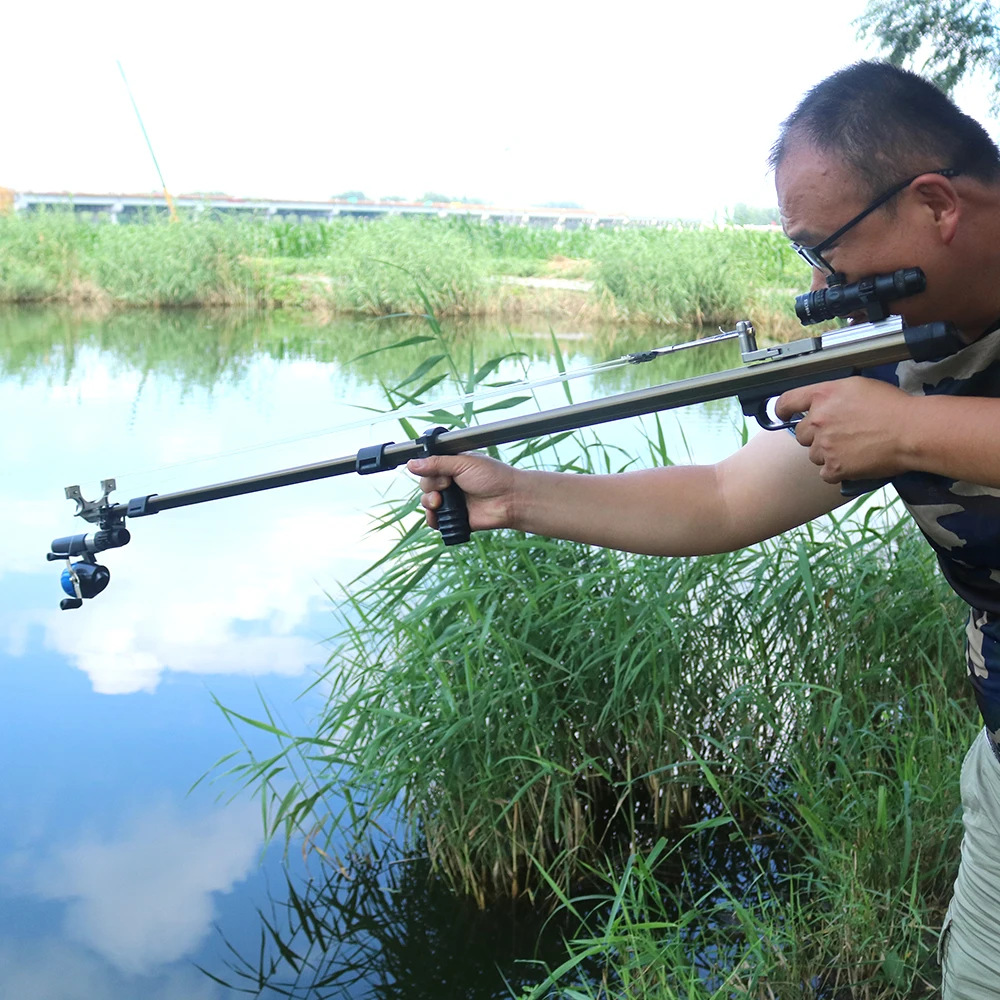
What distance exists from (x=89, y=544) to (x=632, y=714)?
1381mm

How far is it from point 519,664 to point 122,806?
1523 millimetres

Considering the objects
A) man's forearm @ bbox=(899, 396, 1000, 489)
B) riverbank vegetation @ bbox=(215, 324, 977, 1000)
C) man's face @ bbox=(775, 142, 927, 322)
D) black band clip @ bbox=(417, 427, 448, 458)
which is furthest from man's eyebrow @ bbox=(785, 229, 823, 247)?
riverbank vegetation @ bbox=(215, 324, 977, 1000)

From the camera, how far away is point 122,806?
3395 millimetres

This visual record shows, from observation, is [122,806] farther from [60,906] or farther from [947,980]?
[947,980]

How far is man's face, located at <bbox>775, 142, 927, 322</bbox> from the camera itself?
1.23 metres

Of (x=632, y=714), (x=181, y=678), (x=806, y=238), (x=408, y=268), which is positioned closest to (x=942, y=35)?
(x=632, y=714)

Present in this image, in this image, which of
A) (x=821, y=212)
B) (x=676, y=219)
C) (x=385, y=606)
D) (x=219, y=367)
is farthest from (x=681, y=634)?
(x=676, y=219)

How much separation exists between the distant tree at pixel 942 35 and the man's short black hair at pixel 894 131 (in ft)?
8.14

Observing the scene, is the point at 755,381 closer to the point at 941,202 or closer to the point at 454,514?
the point at 941,202

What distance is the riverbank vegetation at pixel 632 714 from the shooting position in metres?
2.49

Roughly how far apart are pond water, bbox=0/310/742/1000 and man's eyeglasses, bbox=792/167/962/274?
0.81 m

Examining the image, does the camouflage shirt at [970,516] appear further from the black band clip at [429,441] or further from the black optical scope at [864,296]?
the black band clip at [429,441]

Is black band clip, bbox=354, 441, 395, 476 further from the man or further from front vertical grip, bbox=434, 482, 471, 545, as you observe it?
the man

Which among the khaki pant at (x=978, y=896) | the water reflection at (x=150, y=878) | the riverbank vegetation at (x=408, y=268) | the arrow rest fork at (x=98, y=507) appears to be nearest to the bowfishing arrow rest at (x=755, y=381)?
the arrow rest fork at (x=98, y=507)
